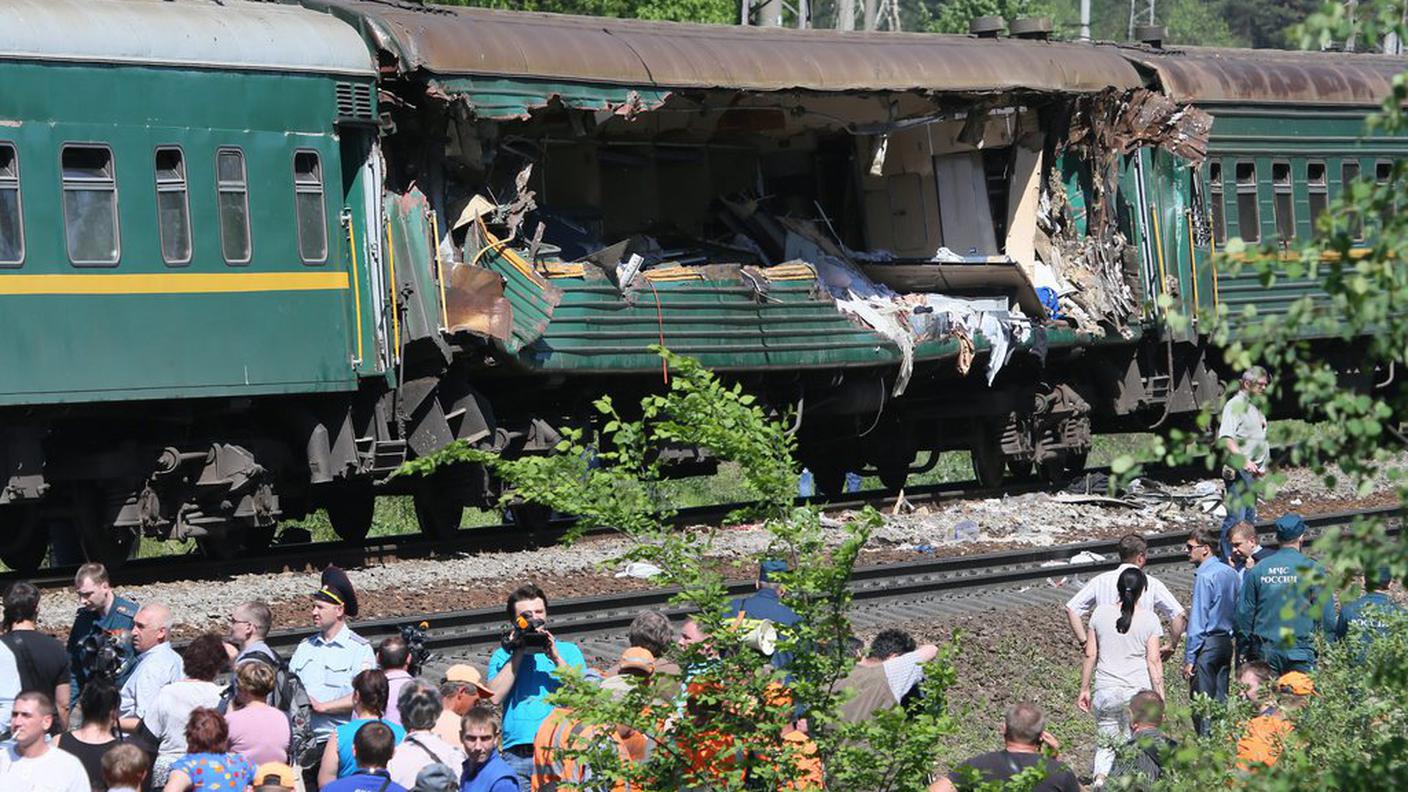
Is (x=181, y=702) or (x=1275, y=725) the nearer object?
(x=181, y=702)

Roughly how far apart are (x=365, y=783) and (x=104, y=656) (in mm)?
2149

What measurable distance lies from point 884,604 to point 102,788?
793 centimetres

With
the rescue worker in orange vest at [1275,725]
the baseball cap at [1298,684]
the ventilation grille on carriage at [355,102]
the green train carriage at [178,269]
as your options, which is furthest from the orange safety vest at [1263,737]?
the ventilation grille on carriage at [355,102]

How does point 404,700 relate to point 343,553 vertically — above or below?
above

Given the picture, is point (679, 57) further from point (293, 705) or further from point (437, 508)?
point (293, 705)

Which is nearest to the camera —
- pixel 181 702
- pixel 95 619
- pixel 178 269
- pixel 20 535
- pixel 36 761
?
A: pixel 36 761

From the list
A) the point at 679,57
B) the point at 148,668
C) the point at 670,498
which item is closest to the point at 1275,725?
the point at 148,668

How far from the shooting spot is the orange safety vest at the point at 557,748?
6.82 metres

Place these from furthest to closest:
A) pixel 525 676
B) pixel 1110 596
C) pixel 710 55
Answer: pixel 710 55 → pixel 1110 596 → pixel 525 676

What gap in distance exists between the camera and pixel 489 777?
6980 mm

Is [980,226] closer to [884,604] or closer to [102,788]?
[884,604]

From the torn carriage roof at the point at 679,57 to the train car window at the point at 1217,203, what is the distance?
1.35 meters

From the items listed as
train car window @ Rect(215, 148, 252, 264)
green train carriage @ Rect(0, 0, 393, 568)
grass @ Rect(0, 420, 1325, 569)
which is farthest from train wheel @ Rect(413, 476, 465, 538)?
grass @ Rect(0, 420, 1325, 569)

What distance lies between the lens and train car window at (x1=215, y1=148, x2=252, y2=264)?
14.6 m
